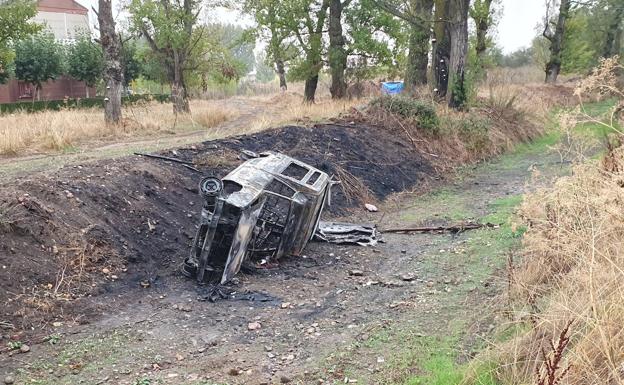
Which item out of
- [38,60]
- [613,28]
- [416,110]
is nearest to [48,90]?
[38,60]

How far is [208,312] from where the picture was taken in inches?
227

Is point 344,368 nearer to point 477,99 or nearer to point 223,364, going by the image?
point 223,364

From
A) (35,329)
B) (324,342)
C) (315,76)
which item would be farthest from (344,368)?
(315,76)

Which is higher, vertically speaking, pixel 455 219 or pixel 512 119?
pixel 512 119

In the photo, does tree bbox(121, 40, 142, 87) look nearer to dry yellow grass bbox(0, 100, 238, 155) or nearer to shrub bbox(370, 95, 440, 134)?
dry yellow grass bbox(0, 100, 238, 155)

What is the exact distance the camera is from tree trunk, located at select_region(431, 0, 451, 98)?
17844mm

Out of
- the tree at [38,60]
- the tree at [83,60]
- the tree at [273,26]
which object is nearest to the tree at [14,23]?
the tree at [273,26]

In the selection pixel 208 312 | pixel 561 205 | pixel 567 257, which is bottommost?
→ pixel 208 312

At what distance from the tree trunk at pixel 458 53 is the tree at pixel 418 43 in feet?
3.33

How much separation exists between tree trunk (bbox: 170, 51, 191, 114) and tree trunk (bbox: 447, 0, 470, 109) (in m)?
9.69

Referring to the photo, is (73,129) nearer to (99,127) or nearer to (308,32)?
(99,127)

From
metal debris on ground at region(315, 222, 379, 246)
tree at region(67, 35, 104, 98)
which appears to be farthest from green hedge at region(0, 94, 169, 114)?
metal debris on ground at region(315, 222, 379, 246)

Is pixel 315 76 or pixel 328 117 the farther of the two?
pixel 315 76

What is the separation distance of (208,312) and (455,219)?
5.24 m
